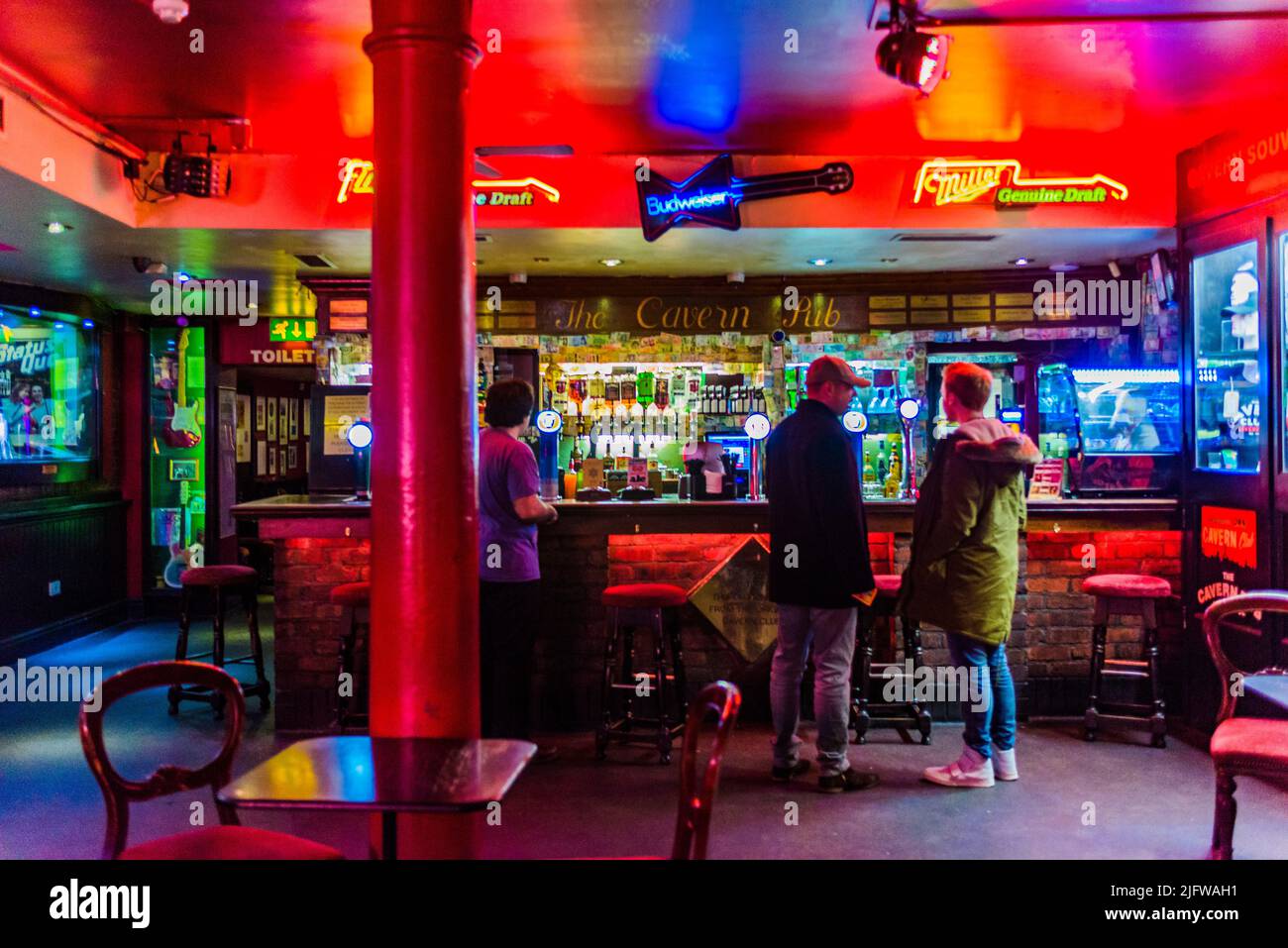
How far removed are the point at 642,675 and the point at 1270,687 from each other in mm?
→ 3306

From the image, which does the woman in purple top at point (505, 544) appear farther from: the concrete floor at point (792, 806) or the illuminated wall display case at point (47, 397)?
the illuminated wall display case at point (47, 397)

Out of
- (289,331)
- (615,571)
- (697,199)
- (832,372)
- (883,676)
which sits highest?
(697,199)

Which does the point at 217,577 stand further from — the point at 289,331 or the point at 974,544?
the point at 974,544

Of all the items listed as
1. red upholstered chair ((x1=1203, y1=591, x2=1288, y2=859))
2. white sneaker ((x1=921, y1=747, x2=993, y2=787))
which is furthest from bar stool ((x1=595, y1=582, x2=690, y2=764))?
red upholstered chair ((x1=1203, y1=591, x2=1288, y2=859))

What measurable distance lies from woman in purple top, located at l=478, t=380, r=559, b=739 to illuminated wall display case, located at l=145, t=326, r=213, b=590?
6.26 metres

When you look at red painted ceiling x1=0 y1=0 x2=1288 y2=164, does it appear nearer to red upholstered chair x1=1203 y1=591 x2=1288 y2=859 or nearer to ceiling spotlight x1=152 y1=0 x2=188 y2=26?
ceiling spotlight x1=152 y1=0 x2=188 y2=26

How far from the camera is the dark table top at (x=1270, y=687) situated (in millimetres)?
2973

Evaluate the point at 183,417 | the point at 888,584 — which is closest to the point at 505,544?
the point at 888,584

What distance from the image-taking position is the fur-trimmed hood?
454 cm

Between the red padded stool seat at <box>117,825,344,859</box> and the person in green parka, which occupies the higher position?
the person in green parka

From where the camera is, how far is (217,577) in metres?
6.36

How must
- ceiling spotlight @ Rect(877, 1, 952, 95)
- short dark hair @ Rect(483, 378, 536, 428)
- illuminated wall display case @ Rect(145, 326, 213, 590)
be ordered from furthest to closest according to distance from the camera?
illuminated wall display case @ Rect(145, 326, 213, 590), short dark hair @ Rect(483, 378, 536, 428), ceiling spotlight @ Rect(877, 1, 952, 95)

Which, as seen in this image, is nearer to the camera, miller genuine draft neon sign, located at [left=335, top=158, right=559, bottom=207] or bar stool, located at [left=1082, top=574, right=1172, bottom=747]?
bar stool, located at [left=1082, top=574, right=1172, bottom=747]

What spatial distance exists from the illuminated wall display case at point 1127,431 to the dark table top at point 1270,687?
2783mm
